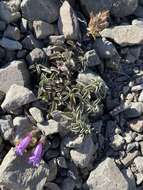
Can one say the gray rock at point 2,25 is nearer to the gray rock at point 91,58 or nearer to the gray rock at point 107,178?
the gray rock at point 91,58

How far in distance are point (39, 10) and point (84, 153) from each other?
1.64 metres

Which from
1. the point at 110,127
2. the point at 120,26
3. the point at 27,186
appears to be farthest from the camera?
the point at 120,26

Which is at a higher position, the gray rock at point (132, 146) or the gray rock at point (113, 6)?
the gray rock at point (113, 6)

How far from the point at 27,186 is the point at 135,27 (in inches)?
83.7

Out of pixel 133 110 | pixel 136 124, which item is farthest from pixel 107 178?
pixel 133 110

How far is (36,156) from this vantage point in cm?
570

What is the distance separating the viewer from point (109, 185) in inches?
228

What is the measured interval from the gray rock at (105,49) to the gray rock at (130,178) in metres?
1.24

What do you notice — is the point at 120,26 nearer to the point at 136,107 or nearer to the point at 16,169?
the point at 136,107

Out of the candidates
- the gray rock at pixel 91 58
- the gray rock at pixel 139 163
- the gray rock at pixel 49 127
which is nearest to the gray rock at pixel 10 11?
the gray rock at pixel 91 58

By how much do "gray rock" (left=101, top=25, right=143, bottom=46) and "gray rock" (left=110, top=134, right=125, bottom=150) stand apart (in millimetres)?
1053

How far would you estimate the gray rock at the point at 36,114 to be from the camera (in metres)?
5.84

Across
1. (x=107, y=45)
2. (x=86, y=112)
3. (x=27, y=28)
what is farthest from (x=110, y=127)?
(x=27, y=28)

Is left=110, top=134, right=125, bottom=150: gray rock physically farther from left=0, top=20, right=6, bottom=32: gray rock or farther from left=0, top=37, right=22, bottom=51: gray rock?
left=0, top=20, right=6, bottom=32: gray rock
